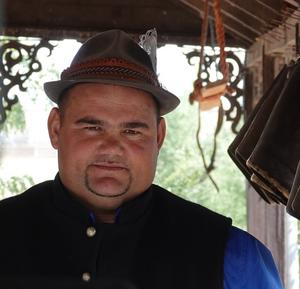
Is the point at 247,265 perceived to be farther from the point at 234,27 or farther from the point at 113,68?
the point at 234,27

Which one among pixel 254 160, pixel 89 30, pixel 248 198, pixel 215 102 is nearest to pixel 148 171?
pixel 254 160

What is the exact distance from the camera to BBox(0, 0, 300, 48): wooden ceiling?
12.7ft

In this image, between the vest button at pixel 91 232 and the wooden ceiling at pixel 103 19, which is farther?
the wooden ceiling at pixel 103 19

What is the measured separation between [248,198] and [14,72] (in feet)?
4.14

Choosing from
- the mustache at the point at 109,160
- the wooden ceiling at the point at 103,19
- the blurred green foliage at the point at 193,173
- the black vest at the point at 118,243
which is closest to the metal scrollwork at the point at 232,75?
the wooden ceiling at the point at 103,19

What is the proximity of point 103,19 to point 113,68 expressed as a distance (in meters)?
2.11

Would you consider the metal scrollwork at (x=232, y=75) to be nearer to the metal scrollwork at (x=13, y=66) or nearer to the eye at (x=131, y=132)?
the metal scrollwork at (x=13, y=66)

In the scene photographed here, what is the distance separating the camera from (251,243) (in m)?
1.88

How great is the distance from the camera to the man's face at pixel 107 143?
178 cm

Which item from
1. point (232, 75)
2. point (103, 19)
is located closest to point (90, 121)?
point (103, 19)

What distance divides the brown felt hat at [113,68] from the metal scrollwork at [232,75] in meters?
1.99

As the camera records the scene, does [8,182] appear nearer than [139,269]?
No

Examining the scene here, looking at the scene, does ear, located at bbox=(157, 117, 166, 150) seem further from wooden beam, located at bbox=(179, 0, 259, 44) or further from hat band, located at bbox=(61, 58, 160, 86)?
wooden beam, located at bbox=(179, 0, 259, 44)

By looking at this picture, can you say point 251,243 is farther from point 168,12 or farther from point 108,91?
point 168,12
